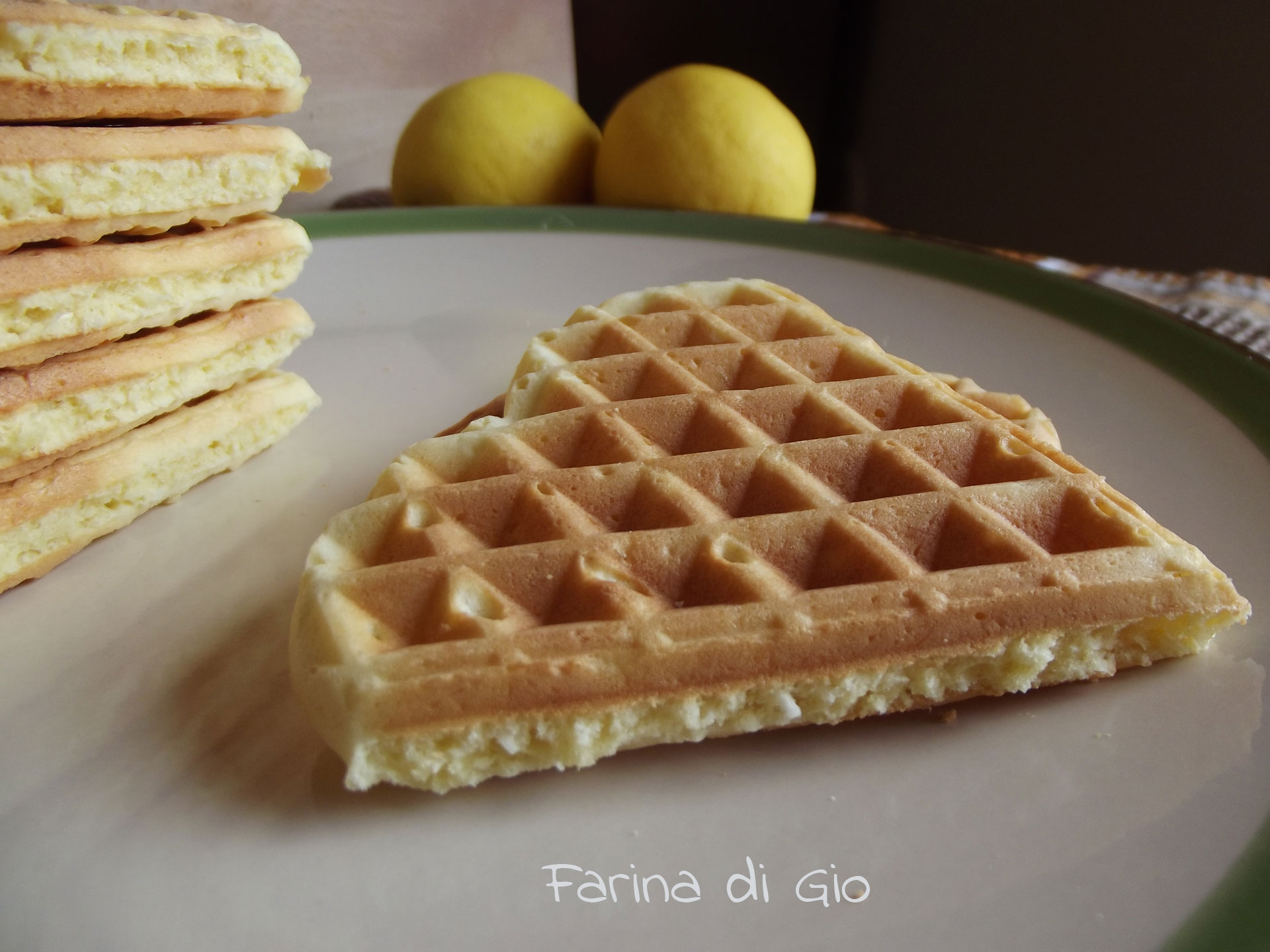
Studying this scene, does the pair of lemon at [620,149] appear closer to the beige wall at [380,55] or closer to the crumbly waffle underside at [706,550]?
the beige wall at [380,55]

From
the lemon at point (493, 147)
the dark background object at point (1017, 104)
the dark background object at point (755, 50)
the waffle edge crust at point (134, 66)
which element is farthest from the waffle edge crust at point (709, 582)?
the dark background object at point (755, 50)

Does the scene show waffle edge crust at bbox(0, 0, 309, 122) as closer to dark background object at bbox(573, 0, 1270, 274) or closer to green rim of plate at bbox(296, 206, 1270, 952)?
green rim of plate at bbox(296, 206, 1270, 952)

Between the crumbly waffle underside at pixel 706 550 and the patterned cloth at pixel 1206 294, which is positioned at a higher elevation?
the crumbly waffle underside at pixel 706 550

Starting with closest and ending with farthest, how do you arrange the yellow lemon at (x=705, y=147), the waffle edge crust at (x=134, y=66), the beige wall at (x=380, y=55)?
the waffle edge crust at (x=134, y=66) → the yellow lemon at (x=705, y=147) → the beige wall at (x=380, y=55)

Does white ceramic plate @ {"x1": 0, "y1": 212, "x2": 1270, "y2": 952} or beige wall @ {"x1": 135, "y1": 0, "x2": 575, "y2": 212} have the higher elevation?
beige wall @ {"x1": 135, "y1": 0, "x2": 575, "y2": 212}

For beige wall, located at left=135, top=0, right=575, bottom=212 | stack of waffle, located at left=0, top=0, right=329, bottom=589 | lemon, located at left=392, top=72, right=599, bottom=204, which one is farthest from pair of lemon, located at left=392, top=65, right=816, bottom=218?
stack of waffle, located at left=0, top=0, right=329, bottom=589

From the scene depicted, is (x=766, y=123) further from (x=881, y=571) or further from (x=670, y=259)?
(x=881, y=571)
